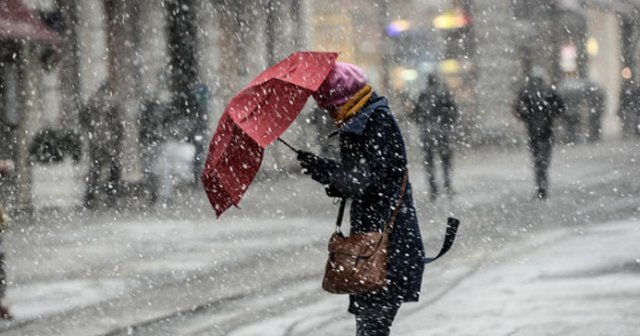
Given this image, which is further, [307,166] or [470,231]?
[470,231]

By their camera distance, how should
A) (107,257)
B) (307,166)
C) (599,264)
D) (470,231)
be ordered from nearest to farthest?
(307,166)
(599,264)
(107,257)
(470,231)

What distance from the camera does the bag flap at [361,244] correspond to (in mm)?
4883

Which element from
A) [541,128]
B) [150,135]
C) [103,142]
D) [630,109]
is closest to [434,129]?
[541,128]

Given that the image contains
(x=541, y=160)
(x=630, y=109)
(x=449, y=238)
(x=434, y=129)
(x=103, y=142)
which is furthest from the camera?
(x=630, y=109)

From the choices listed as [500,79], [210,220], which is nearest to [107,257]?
[210,220]

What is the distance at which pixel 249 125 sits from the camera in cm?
491

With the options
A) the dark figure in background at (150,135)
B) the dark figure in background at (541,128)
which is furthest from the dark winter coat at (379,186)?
the dark figure in background at (150,135)

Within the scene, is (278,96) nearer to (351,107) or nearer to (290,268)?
(351,107)

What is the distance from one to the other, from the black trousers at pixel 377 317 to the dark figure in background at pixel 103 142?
502 inches

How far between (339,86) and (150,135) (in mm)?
13935

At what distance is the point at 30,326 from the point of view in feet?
27.2

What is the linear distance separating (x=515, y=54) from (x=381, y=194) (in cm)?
2699

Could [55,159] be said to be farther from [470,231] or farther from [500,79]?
[500,79]

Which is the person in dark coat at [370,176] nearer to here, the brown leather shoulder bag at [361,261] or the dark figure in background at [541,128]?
the brown leather shoulder bag at [361,261]
